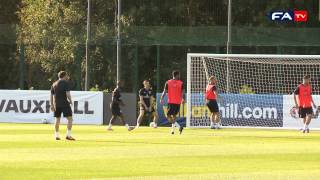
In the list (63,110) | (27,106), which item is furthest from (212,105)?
(27,106)

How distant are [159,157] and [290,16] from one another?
33658 millimetres

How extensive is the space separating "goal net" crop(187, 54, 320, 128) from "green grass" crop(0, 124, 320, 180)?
23.1ft

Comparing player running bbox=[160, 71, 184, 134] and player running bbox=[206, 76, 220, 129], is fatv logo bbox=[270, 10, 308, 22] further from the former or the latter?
player running bbox=[160, 71, 184, 134]

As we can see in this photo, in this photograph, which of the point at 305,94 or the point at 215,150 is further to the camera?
the point at 305,94

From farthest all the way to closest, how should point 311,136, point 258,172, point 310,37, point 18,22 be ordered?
point 18,22
point 310,37
point 311,136
point 258,172

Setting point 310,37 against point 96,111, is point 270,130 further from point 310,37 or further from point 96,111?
point 310,37

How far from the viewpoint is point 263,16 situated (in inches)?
2094

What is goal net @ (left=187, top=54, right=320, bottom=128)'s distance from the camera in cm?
3541

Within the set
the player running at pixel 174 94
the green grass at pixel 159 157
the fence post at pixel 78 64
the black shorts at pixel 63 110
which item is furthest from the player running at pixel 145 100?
the fence post at pixel 78 64

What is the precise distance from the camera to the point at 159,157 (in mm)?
19703

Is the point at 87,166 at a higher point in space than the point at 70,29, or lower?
lower

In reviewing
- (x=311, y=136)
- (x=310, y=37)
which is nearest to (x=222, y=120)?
(x=311, y=136)

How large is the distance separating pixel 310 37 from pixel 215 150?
76.4 ft

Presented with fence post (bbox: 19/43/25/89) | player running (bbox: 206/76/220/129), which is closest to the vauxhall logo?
player running (bbox: 206/76/220/129)
